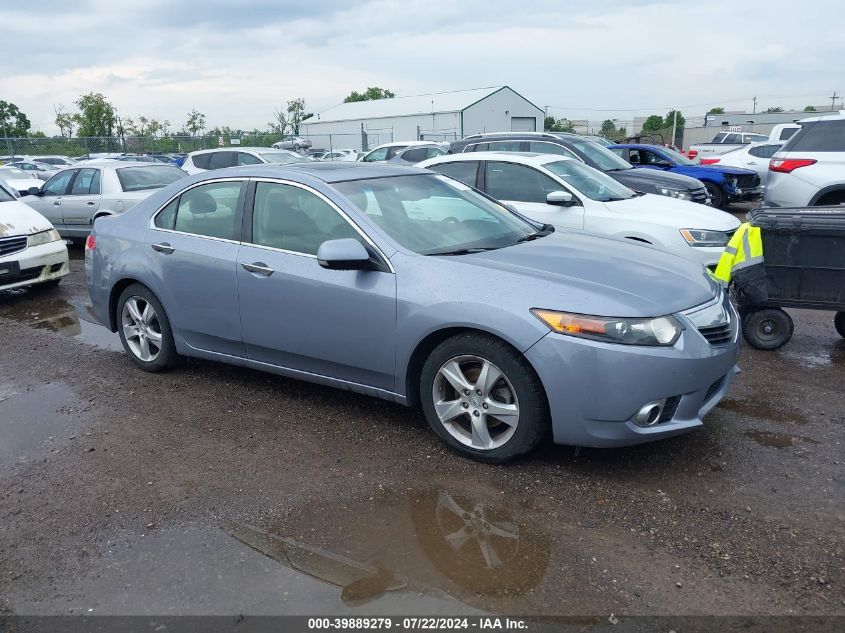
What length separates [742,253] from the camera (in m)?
5.83

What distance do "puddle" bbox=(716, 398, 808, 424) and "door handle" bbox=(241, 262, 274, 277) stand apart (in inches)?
119

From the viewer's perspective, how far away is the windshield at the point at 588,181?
8.03 metres

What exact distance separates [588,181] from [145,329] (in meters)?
5.18

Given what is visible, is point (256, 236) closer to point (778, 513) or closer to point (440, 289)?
point (440, 289)

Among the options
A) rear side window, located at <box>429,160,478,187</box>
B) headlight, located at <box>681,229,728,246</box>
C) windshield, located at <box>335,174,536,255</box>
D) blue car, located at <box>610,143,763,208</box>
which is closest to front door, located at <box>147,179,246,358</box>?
windshield, located at <box>335,174,536,255</box>

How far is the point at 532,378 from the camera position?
3.68 meters

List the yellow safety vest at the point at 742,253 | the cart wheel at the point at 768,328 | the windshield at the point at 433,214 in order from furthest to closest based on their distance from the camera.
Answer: the cart wheel at the point at 768,328 → the yellow safety vest at the point at 742,253 → the windshield at the point at 433,214

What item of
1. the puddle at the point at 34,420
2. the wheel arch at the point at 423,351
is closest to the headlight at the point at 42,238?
the puddle at the point at 34,420

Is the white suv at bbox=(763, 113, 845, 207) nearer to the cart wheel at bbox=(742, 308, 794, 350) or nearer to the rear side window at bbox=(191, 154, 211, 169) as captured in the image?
the cart wheel at bbox=(742, 308, 794, 350)

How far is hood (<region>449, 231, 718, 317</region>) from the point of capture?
12.0 ft

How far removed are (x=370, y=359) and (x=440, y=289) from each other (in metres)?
0.64

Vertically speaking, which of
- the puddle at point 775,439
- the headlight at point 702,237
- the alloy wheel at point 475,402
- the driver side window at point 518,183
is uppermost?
the driver side window at point 518,183

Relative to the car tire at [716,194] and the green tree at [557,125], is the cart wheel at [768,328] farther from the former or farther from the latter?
the green tree at [557,125]

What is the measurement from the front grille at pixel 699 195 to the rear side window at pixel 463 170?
4658 mm
